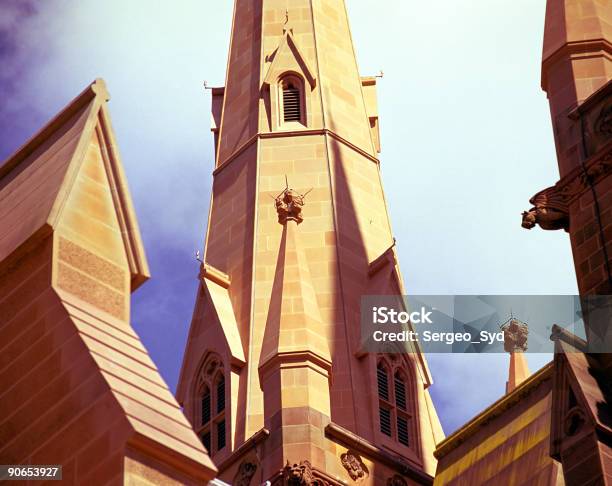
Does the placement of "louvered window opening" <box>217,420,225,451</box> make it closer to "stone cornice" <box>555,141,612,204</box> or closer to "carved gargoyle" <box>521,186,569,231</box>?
"carved gargoyle" <box>521,186,569,231</box>

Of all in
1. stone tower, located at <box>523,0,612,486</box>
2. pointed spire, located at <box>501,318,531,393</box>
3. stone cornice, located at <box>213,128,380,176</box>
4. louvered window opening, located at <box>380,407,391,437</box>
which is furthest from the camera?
A: stone cornice, located at <box>213,128,380,176</box>

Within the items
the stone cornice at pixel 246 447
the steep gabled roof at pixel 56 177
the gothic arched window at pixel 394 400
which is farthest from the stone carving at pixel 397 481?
the steep gabled roof at pixel 56 177

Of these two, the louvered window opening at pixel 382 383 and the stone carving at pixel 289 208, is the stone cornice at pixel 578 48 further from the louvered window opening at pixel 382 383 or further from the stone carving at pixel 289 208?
the louvered window opening at pixel 382 383

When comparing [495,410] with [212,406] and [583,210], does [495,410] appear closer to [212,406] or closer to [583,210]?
[583,210]

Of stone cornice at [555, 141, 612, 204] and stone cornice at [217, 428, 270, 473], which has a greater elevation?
stone cornice at [217, 428, 270, 473]

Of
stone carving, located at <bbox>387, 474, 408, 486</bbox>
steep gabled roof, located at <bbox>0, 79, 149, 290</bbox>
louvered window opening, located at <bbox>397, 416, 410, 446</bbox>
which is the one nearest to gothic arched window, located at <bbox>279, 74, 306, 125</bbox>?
louvered window opening, located at <bbox>397, 416, 410, 446</bbox>

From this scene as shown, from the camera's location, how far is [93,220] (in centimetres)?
1850

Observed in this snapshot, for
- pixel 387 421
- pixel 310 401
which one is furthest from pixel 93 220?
pixel 387 421

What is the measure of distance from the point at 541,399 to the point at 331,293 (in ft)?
34.3

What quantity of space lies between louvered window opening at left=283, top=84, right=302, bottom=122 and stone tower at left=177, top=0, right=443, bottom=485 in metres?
0.04

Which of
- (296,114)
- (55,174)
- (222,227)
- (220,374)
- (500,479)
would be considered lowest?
(55,174)

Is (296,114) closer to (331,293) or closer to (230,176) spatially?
(230,176)

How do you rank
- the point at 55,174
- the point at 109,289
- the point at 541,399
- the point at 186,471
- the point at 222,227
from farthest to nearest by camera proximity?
the point at 222,227, the point at 541,399, the point at 55,174, the point at 109,289, the point at 186,471

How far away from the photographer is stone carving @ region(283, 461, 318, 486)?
106 ft
